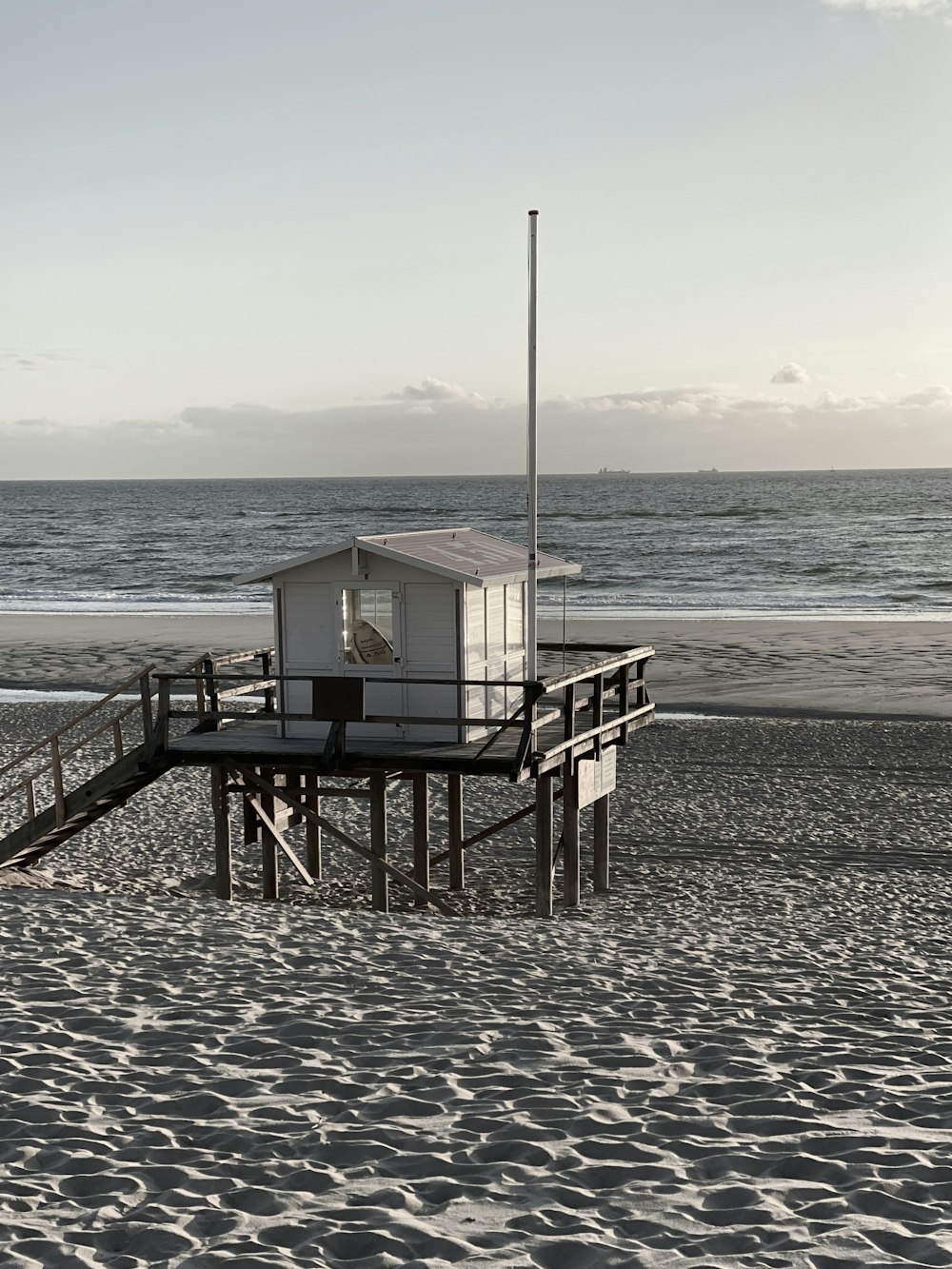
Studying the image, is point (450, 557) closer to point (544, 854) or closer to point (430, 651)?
point (430, 651)

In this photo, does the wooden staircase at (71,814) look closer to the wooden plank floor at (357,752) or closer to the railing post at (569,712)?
the wooden plank floor at (357,752)

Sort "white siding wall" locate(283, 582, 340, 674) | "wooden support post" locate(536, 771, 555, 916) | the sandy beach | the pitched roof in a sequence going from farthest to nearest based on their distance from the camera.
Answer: "white siding wall" locate(283, 582, 340, 674), "wooden support post" locate(536, 771, 555, 916), the pitched roof, the sandy beach

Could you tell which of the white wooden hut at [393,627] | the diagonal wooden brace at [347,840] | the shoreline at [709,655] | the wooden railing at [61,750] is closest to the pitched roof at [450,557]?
the white wooden hut at [393,627]

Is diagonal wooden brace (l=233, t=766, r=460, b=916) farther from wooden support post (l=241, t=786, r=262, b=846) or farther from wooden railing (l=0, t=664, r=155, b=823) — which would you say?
wooden support post (l=241, t=786, r=262, b=846)

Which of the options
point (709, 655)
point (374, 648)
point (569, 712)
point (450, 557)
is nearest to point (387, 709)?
point (374, 648)

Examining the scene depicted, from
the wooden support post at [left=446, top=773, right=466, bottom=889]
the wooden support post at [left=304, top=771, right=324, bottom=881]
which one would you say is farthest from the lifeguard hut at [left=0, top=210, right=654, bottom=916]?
the wooden support post at [left=304, top=771, right=324, bottom=881]

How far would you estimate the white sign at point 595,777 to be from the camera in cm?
1597

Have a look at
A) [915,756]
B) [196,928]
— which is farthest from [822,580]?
[196,928]

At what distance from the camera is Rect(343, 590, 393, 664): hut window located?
14.9m

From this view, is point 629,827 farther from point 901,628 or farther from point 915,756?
point 901,628

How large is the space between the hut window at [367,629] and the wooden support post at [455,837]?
2.33 m

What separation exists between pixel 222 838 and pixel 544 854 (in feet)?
12.9

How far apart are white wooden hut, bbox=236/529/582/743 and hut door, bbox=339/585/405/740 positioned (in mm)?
11

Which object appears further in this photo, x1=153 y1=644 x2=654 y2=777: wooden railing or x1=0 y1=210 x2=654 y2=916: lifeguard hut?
x1=0 y1=210 x2=654 y2=916: lifeguard hut
